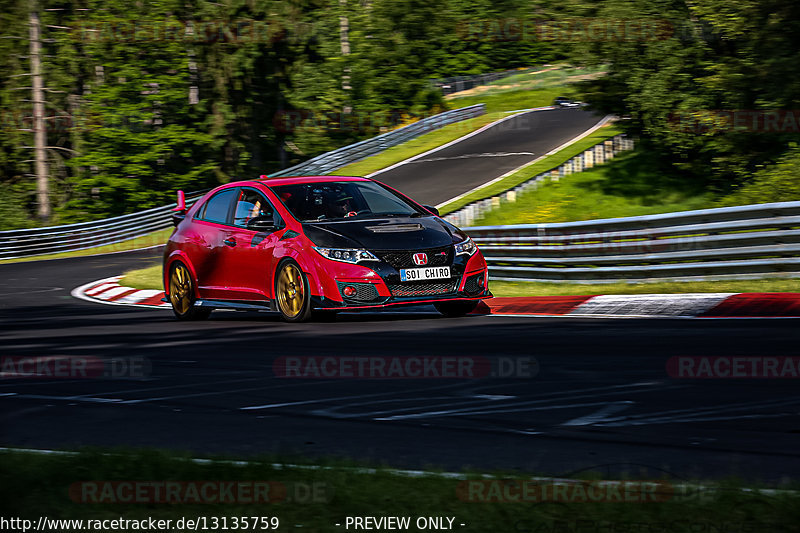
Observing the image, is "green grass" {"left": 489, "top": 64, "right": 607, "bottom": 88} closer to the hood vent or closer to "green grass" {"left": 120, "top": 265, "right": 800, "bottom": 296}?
"green grass" {"left": 120, "top": 265, "right": 800, "bottom": 296}

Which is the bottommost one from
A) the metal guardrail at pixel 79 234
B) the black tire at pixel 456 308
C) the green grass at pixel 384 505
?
the metal guardrail at pixel 79 234

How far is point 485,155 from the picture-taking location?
4203 cm

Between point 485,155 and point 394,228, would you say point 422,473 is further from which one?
point 485,155

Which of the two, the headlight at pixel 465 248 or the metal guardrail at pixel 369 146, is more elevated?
the headlight at pixel 465 248

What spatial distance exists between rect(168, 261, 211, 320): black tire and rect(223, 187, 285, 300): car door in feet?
3.10

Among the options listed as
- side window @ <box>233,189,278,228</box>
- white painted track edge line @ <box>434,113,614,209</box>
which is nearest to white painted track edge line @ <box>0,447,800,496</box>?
side window @ <box>233,189,278,228</box>

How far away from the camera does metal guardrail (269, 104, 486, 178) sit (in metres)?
42.0

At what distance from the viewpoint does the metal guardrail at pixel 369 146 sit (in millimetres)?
41969

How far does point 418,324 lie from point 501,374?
3.80m

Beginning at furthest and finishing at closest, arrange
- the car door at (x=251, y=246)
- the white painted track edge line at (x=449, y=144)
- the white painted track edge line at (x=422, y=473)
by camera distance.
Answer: the white painted track edge line at (x=449, y=144)
the car door at (x=251, y=246)
the white painted track edge line at (x=422, y=473)

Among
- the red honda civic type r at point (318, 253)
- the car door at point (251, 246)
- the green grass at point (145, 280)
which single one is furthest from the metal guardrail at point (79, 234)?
the car door at point (251, 246)

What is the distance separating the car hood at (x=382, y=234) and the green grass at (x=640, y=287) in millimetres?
2746

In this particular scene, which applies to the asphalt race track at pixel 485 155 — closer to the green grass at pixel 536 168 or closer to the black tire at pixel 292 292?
the green grass at pixel 536 168

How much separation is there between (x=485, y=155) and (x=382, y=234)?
101ft
